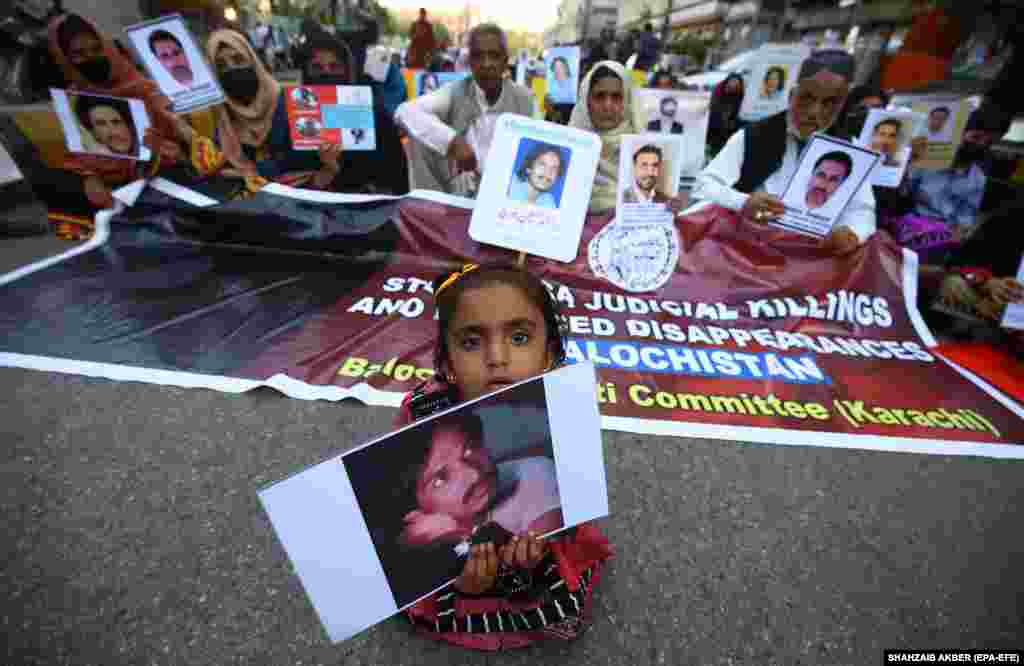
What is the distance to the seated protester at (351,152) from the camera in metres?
3.56

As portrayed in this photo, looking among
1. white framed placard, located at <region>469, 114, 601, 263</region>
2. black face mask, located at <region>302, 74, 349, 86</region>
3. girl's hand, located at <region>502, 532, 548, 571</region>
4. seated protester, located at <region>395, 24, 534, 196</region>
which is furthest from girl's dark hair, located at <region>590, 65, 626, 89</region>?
girl's hand, located at <region>502, 532, 548, 571</region>

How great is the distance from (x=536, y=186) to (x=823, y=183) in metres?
1.63

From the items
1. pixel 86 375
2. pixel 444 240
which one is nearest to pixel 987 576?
pixel 444 240

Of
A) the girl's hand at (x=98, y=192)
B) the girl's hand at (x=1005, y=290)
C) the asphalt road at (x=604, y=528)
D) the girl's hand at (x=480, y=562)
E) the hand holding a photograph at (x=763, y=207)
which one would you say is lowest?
the asphalt road at (x=604, y=528)

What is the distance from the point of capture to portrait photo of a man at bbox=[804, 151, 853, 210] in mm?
2518

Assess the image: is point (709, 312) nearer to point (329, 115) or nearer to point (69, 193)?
point (329, 115)

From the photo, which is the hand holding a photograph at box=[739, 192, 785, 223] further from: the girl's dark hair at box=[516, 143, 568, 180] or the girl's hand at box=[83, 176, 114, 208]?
the girl's hand at box=[83, 176, 114, 208]

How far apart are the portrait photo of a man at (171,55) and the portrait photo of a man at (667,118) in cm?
408

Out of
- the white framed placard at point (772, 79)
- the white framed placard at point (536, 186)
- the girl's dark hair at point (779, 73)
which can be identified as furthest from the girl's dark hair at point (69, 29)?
the girl's dark hair at point (779, 73)

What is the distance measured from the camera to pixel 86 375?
2141 mm

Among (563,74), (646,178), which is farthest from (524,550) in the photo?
(563,74)

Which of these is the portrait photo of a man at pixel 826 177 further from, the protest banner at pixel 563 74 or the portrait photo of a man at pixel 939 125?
the protest banner at pixel 563 74

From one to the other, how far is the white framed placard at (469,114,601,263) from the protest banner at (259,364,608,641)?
1.70 m

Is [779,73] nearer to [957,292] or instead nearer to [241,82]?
[957,292]
